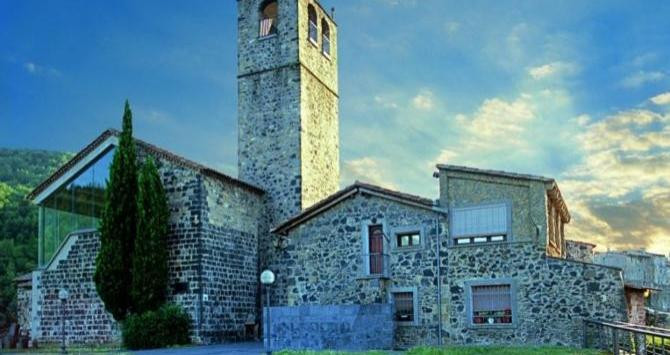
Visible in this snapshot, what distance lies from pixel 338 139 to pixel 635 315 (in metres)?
18.0

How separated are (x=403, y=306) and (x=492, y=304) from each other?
2.92 metres

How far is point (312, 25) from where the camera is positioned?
35.2 m

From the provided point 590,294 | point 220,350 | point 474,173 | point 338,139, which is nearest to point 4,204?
point 338,139

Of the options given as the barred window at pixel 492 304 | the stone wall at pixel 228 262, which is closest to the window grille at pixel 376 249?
the barred window at pixel 492 304

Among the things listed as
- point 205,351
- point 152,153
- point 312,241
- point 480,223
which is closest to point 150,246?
point 152,153

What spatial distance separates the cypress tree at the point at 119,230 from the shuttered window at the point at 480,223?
11.5 metres

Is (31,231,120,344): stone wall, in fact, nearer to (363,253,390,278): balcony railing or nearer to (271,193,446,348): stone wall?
(271,193,446,348): stone wall

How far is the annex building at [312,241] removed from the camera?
2139 centimetres

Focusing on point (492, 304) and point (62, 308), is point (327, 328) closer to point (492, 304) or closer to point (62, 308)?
point (492, 304)

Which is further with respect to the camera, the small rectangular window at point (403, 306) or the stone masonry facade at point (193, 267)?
the stone masonry facade at point (193, 267)

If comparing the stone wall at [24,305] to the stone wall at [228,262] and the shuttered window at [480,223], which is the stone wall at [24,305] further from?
the shuttered window at [480,223]

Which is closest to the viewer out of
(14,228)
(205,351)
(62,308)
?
(205,351)

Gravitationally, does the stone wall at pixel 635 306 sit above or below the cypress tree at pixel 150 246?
below

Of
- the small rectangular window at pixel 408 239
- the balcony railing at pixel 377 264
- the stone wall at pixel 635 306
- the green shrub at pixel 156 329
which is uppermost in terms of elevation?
the small rectangular window at pixel 408 239
